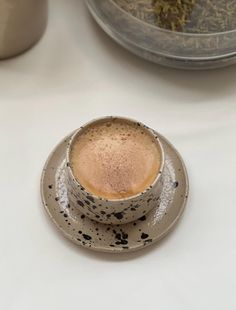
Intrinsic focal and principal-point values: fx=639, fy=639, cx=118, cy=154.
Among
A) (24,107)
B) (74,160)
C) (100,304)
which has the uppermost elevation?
(24,107)

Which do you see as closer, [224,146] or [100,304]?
[100,304]

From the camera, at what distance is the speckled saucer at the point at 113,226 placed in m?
0.60

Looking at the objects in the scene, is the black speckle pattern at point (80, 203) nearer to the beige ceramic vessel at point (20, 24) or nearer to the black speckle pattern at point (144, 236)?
the black speckle pattern at point (144, 236)

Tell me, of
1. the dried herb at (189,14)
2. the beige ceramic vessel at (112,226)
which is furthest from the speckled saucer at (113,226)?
the dried herb at (189,14)

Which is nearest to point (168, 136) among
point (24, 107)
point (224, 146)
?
point (224, 146)

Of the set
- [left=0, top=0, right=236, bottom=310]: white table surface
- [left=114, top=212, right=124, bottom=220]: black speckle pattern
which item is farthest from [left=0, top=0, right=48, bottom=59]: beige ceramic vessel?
[left=114, top=212, right=124, bottom=220]: black speckle pattern

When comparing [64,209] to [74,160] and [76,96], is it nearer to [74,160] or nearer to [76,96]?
[74,160]

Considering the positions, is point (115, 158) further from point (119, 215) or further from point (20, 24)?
point (20, 24)

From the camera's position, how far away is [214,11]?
0.68m

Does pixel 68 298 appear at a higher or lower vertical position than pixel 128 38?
lower

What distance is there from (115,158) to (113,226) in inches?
2.6

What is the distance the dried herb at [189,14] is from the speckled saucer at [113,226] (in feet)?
0.49

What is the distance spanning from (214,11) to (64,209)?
26 centimetres

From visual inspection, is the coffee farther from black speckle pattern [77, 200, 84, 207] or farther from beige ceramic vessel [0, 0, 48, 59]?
beige ceramic vessel [0, 0, 48, 59]
